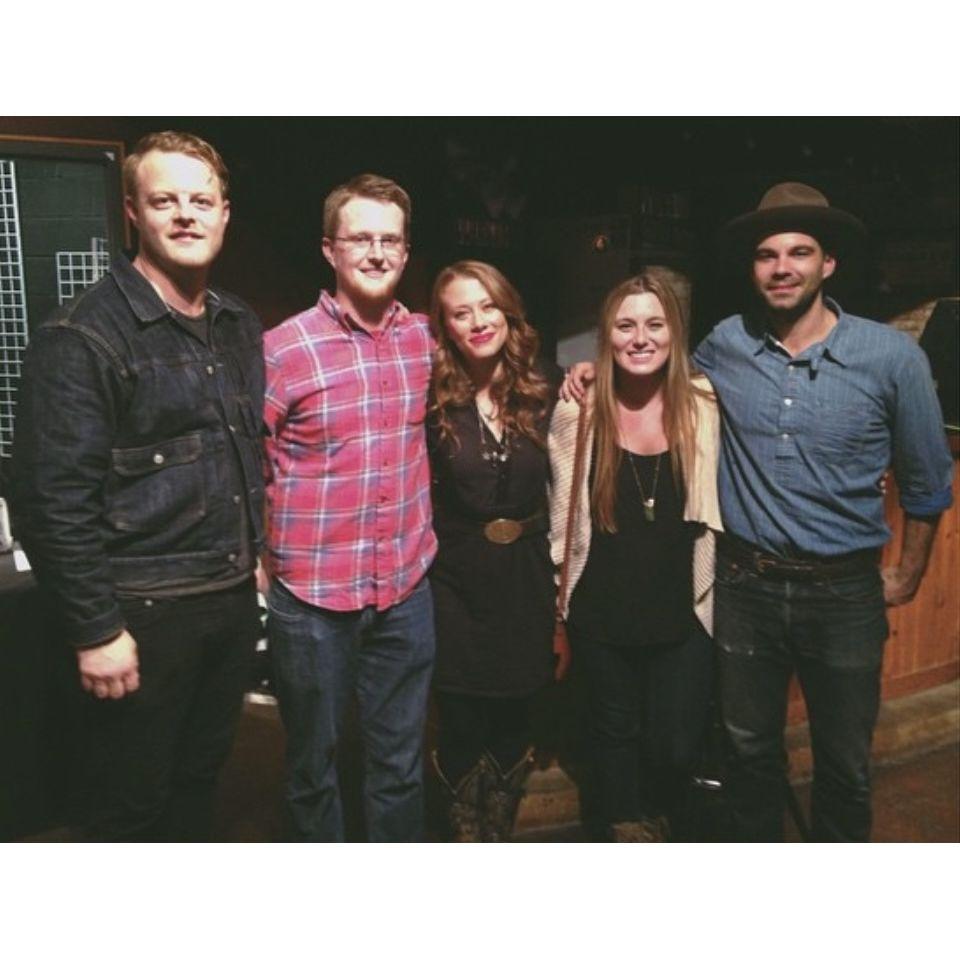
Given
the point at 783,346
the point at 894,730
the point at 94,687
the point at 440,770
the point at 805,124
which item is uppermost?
the point at 805,124

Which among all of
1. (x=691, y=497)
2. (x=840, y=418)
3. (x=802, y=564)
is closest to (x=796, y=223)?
(x=840, y=418)

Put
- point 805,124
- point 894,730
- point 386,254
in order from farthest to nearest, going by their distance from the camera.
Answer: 1. point 805,124
2. point 894,730
3. point 386,254

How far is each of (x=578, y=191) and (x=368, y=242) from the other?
2.41 m

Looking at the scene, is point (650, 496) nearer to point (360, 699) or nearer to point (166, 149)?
point (360, 699)

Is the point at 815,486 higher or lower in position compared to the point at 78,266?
lower

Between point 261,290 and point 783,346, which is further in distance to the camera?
point 261,290

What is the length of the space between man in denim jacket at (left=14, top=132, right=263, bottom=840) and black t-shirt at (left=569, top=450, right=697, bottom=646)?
0.88m

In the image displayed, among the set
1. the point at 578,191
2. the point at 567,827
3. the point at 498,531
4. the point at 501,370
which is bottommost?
the point at 567,827

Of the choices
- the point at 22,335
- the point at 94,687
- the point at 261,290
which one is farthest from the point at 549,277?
the point at 94,687

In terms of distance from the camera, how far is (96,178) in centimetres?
259

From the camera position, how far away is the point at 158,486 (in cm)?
192

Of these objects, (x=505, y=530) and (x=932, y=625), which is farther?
(x=932, y=625)

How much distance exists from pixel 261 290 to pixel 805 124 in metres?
2.46
